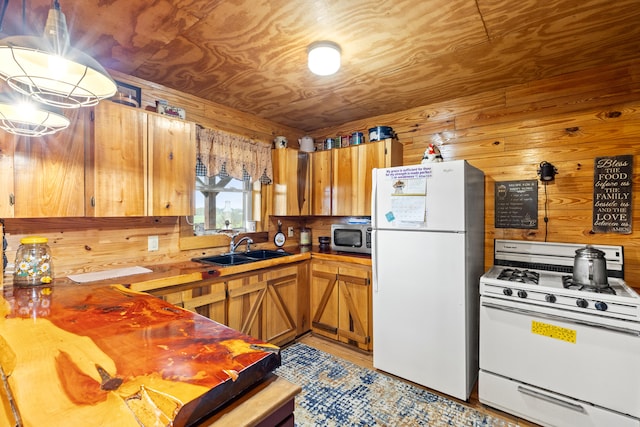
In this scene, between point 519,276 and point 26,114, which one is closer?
point 26,114

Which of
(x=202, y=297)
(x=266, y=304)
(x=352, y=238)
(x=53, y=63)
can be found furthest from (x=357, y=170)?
(x=53, y=63)

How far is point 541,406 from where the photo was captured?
1.83m

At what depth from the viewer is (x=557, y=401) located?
1782mm

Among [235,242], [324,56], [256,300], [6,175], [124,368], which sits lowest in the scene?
[256,300]

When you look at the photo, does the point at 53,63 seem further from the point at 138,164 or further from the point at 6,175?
the point at 138,164

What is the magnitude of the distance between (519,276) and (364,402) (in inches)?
54.3

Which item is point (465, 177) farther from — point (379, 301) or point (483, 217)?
point (379, 301)

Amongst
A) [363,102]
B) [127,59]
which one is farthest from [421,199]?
[127,59]

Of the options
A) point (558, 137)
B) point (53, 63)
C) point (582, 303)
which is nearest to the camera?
point (53, 63)

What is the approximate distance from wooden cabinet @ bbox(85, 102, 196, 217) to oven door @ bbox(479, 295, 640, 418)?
2316mm

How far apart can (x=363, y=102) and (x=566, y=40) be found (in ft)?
4.85

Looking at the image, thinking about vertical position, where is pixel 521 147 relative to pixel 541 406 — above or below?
above

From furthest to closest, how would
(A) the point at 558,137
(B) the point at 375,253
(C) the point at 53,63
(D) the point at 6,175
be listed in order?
1. (B) the point at 375,253
2. (A) the point at 558,137
3. (D) the point at 6,175
4. (C) the point at 53,63

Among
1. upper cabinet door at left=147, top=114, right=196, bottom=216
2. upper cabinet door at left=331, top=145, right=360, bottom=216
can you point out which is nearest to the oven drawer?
upper cabinet door at left=331, top=145, right=360, bottom=216
